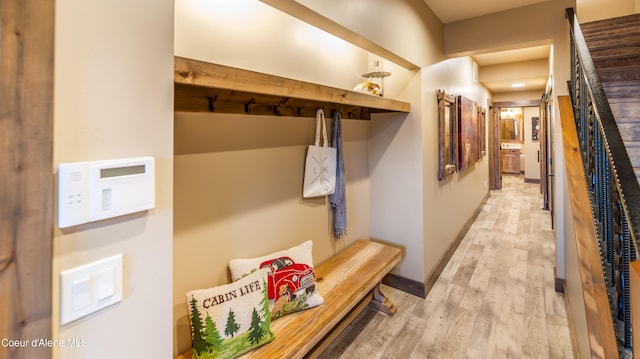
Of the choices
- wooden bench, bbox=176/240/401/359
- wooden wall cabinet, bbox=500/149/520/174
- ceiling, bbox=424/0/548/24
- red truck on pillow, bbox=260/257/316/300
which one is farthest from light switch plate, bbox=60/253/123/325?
wooden wall cabinet, bbox=500/149/520/174

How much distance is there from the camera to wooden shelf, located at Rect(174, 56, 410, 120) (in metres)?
1.10

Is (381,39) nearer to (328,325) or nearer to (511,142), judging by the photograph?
(328,325)

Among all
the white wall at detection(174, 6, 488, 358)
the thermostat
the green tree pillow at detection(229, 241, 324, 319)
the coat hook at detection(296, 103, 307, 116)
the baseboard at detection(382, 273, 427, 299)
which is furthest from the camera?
the baseboard at detection(382, 273, 427, 299)

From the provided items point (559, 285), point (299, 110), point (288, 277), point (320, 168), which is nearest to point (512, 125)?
point (559, 285)

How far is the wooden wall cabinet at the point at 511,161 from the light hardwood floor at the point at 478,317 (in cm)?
774

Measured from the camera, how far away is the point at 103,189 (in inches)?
29.0

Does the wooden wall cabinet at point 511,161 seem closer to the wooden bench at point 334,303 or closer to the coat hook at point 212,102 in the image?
the wooden bench at point 334,303

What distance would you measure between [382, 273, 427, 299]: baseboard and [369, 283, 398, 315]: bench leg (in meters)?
0.37

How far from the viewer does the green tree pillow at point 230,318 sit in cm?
141

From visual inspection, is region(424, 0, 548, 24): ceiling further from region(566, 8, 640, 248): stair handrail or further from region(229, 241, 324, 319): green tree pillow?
region(229, 241, 324, 319): green tree pillow

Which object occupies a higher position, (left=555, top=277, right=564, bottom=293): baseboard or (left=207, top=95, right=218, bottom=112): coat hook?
(left=207, top=95, right=218, bottom=112): coat hook

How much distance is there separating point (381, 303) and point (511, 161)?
10.3 meters

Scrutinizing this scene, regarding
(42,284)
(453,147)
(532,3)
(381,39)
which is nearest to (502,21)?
(532,3)

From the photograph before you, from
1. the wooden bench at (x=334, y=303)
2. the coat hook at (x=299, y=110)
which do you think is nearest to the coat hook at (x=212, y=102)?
the coat hook at (x=299, y=110)
